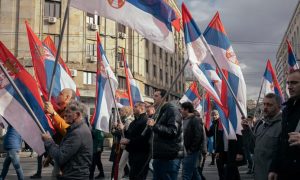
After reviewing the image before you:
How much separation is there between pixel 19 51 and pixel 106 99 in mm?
25677

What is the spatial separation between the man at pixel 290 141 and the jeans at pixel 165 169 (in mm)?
2366

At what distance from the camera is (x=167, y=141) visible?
6598 mm

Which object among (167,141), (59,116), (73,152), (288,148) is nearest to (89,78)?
(167,141)

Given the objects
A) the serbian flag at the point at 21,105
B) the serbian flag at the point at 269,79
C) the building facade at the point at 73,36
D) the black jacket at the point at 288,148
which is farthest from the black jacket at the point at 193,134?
the building facade at the point at 73,36

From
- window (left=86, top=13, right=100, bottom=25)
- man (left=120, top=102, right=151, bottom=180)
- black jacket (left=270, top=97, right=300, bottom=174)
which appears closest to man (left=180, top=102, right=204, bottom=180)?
man (left=120, top=102, right=151, bottom=180)

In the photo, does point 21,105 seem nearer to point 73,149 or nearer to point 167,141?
point 73,149

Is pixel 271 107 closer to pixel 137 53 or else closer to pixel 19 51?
pixel 19 51

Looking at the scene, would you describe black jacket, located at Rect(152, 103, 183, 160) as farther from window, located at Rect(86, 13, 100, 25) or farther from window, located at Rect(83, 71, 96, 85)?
window, located at Rect(86, 13, 100, 25)

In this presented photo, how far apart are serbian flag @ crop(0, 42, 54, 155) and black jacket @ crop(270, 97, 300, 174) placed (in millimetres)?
2729

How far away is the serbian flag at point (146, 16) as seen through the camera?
6.32 metres

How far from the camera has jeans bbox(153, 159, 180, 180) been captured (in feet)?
21.6

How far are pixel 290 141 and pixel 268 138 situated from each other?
1.22 metres

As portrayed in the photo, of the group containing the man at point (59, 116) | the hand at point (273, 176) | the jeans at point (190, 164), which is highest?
the man at point (59, 116)

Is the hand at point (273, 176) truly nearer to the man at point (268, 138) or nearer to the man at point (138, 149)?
the man at point (268, 138)
